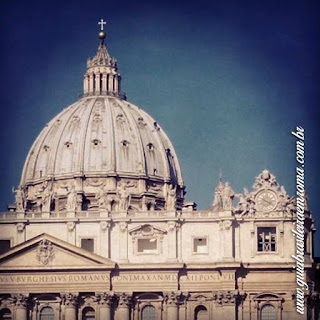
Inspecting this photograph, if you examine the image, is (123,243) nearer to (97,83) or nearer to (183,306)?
(183,306)

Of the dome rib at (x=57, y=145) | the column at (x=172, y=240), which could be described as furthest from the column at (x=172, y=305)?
the dome rib at (x=57, y=145)

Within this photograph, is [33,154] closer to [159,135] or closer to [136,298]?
[159,135]

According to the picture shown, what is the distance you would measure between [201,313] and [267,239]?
25.0 ft

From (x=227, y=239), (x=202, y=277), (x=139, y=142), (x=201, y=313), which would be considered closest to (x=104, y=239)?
(x=202, y=277)

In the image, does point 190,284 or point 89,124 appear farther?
point 89,124

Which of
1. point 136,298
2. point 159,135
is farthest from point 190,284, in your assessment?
point 159,135

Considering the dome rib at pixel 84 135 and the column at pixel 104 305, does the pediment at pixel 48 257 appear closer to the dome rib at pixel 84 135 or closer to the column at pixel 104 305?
the column at pixel 104 305

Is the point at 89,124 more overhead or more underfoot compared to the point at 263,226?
more overhead

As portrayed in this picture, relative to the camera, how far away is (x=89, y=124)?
180m

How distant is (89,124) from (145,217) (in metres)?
41.3

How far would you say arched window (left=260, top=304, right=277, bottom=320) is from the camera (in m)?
138

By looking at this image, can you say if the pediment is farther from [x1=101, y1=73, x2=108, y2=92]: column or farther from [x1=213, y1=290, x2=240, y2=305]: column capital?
[x1=101, y1=73, x2=108, y2=92]: column

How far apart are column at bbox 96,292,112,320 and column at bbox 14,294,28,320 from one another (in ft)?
18.2

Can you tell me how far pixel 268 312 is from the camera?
5448 inches
